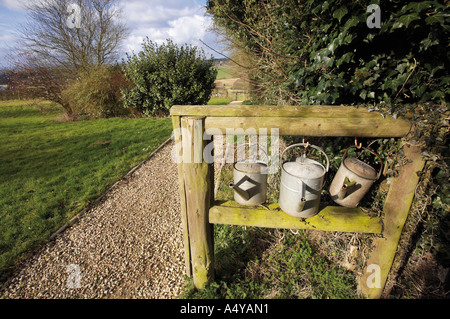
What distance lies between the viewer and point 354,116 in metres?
1.59

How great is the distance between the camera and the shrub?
1023 cm

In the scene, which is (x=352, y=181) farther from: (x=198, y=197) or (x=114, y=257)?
(x=114, y=257)

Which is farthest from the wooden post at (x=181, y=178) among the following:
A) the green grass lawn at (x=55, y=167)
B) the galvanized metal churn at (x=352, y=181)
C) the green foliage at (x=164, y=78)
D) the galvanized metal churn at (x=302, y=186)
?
the green foliage at (x=164, y=78)

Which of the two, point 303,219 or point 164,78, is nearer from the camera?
point 303,219

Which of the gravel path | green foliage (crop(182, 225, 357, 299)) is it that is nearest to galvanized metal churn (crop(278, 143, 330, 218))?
green foliage (crop(182, 225, 357, 299))

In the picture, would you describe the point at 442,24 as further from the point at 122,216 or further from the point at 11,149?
the point at 11,149

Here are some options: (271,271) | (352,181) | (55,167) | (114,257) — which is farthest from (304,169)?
(55,167)

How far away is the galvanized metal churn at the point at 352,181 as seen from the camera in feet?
5.61

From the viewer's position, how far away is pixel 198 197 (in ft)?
6.21

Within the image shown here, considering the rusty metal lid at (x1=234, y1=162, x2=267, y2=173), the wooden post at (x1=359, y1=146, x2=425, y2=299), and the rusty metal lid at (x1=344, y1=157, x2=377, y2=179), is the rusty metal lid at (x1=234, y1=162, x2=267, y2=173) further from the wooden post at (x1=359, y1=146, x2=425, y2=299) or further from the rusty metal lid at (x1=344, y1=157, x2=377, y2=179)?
the wooden post at (x1=359, y1=146, x2=425, y2=299)

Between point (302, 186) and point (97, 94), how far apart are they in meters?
11.7

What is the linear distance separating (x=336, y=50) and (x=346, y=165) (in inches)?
45.7

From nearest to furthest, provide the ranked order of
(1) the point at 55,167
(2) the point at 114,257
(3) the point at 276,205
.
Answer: (3) the point at 276,205
(2) the point at 114,257
(1) the point at 55,167
